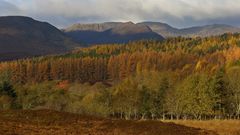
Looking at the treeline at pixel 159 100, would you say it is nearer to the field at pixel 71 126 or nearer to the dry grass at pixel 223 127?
the dry grass at pixel 223 127

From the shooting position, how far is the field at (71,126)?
26797 millimetres

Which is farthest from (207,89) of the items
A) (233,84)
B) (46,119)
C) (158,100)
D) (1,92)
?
(46,119)

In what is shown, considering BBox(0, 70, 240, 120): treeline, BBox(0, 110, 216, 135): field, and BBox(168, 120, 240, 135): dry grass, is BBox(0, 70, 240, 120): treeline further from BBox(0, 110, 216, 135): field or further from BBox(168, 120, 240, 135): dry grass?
BBox(0, 110, 216, 135): field

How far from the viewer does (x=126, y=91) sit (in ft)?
408

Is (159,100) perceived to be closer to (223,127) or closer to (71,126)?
(223,127)

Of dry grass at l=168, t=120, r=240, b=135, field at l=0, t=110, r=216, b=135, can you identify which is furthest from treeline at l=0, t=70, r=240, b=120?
field at l=0, t=110, r=216, b=135

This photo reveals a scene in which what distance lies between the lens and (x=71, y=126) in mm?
29641

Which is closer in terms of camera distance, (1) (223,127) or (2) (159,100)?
(1) (223,127)

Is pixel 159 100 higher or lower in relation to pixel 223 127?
lower

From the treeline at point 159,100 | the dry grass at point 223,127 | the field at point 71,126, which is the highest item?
the field at point 71,126

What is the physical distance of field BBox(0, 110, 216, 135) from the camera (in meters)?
26.8

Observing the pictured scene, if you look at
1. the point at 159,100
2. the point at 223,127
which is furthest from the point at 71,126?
the point at 159,100

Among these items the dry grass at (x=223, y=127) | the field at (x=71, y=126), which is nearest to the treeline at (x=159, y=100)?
the dry grass at (x=223, y=127)

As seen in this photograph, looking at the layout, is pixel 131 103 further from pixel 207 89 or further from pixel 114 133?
pixel 114 133
